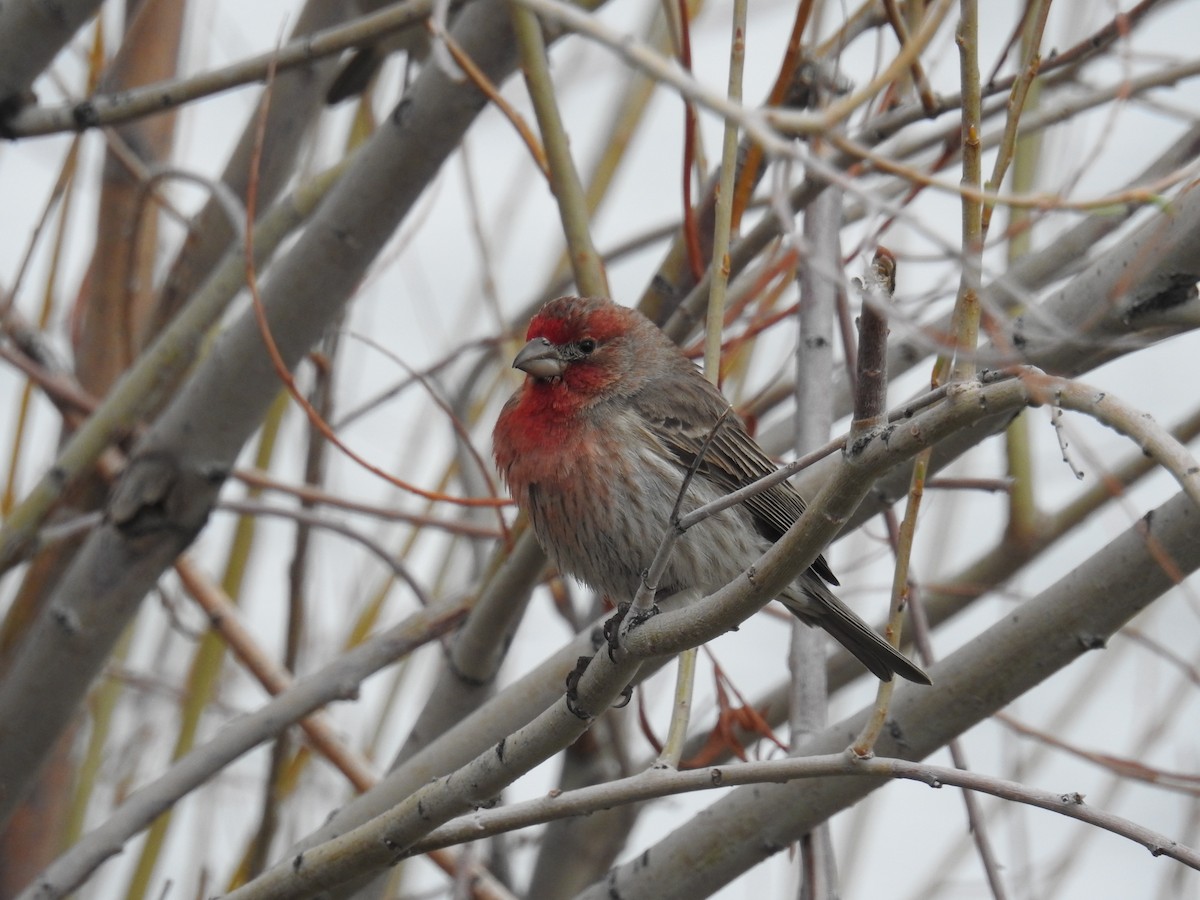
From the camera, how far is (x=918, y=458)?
2.64 metres

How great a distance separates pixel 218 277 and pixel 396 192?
720mm

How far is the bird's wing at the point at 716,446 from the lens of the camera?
155 inches

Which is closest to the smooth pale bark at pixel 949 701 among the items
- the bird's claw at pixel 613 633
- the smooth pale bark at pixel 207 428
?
the bird's claw at pixel 613 633

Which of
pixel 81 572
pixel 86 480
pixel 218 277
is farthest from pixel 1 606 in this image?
pixel 218 277

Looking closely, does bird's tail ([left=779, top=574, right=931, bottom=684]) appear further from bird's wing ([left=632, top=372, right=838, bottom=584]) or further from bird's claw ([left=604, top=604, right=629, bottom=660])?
bird's claw ([left=604, top=604, right=629, bottom=660])

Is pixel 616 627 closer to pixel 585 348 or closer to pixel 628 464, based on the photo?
pixel 628 464

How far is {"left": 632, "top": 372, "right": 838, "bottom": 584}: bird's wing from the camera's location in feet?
12.9

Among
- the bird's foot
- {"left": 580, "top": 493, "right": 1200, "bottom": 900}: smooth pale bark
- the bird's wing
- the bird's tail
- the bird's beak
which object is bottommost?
{"left": 580, "top": 493, "right": 1200, "bottom": 900}: smooth pale bark

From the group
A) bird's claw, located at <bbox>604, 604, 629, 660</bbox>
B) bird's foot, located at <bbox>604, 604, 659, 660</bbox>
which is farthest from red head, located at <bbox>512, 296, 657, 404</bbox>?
bird's foot, located at <bbox>604, 604, 659, 660</bbox>

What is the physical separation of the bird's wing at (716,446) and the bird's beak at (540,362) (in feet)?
0.82

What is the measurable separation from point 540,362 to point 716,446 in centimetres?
56

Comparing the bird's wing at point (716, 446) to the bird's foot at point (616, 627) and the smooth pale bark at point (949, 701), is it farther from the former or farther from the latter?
the bird's foot at point (616, 627)

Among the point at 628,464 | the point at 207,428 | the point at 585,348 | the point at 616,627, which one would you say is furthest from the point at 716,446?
the point at 207,428

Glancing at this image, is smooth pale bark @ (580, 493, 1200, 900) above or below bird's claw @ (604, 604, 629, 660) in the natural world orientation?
below
